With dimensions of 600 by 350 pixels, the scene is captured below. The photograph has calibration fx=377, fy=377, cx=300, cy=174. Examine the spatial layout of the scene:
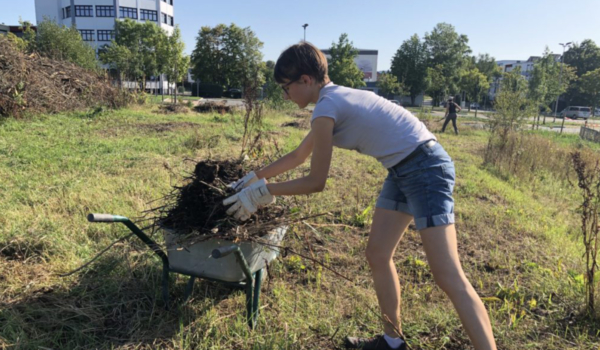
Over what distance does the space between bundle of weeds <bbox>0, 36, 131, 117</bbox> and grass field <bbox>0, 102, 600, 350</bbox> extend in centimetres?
582

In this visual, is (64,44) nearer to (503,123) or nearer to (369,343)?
(503,123)

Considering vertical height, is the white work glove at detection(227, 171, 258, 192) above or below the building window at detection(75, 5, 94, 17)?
below

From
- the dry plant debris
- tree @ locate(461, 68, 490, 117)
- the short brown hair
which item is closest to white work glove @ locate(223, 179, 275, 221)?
the short brown hair

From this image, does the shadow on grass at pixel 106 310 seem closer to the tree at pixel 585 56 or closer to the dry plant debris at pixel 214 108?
the dry plant debris at pixel 214 108

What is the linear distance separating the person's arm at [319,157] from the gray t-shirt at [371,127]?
49mm

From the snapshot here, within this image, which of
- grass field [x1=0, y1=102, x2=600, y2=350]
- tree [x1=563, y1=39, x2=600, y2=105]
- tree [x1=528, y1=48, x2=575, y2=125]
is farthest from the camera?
tree [x1=563, y1=39, x2=600, y2=105]

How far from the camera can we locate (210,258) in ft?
6.37

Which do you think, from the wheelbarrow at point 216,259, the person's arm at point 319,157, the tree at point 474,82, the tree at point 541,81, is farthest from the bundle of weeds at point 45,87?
the tree at point 474,82

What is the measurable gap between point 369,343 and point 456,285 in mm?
681

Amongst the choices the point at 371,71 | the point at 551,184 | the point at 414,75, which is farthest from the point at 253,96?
the point at 371,71

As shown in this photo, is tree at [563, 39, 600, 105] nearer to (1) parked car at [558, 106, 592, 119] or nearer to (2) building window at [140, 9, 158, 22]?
(1) parked car at [558, 106, 592, 119]

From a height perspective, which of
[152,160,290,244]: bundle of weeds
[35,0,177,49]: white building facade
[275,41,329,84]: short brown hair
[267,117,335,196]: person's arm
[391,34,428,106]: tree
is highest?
[35,0,177,49]: white building facade

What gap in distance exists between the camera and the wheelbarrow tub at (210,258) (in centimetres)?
193

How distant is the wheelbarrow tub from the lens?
1926mm
